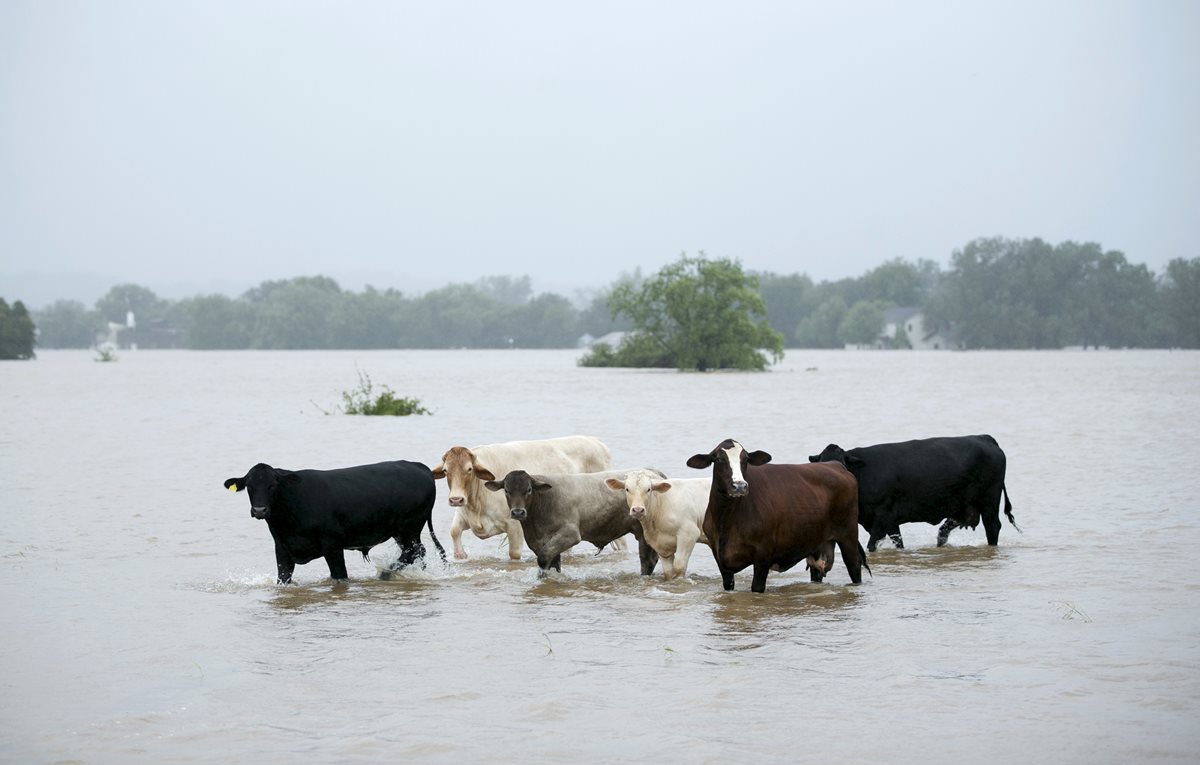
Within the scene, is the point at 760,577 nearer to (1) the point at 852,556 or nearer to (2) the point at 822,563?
(2) the point at 822,563

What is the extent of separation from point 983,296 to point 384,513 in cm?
18244

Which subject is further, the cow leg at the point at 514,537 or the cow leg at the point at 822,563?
the cow leg at the point at 514,537

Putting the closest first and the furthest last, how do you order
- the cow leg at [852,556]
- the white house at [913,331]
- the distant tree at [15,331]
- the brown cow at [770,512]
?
the brown cow at [770,512]
the cow leg at [852,556]
the distant tree at [15,331]
the white house at [913,331]

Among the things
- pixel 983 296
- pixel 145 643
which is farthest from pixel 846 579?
pixel 983 296

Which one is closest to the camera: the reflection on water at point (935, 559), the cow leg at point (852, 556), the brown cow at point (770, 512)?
the brown cow at point (770, 512)

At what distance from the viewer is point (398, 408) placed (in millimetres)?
40969

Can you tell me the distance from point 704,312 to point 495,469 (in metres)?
62.0

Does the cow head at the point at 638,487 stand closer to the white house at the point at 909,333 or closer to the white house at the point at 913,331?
the white house at the point at 909,333

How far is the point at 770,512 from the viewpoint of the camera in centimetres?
1166

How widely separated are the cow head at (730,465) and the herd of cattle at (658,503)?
0.01 metres

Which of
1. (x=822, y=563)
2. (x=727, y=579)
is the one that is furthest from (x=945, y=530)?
(x=727, y=579)

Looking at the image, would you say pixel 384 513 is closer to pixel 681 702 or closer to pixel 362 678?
pixel 362 678

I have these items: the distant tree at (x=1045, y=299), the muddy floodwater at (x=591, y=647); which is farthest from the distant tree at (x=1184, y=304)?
the muddy floodwater at (x=591, y=647)

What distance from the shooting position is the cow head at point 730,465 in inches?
446
